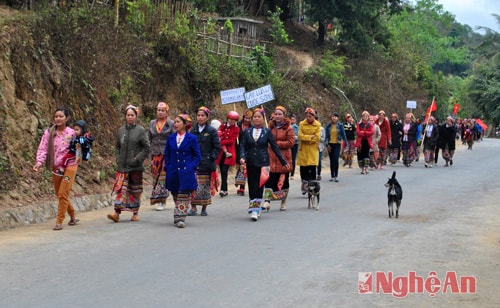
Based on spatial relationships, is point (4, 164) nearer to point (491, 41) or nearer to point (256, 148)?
point (256, 148)

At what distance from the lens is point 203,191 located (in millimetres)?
13562

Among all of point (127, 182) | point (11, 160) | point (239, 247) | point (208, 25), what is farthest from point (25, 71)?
point (208, 25)

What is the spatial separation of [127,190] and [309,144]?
15.7ft

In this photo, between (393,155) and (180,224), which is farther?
(393,155)

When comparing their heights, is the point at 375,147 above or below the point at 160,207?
above

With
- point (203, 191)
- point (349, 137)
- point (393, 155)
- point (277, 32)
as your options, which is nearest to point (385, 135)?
point (349, 137)

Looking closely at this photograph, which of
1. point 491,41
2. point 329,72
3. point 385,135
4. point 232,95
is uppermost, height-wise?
point 491,41

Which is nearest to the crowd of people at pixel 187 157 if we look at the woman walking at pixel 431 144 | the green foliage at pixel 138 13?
the green foliage at pixel 138 13

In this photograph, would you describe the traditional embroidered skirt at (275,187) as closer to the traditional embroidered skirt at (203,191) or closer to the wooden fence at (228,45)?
the traditional embroidered skirt at (203,191)

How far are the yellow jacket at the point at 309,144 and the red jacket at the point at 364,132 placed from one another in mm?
8223

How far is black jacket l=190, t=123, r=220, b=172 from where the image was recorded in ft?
44.8

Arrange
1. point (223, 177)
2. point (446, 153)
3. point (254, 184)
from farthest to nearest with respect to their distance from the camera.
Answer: point (446, 153) < point (223, 177) < point (254, 184)

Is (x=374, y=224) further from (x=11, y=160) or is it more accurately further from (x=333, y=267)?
(x=11, y=160)

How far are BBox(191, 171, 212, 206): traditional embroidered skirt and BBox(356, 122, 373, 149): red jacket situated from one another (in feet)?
36.0
